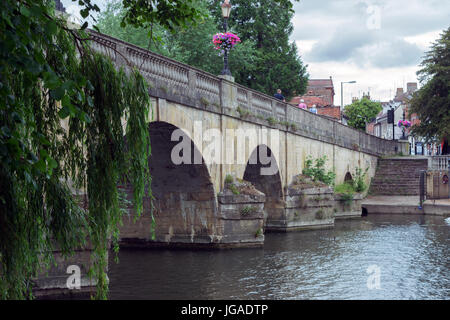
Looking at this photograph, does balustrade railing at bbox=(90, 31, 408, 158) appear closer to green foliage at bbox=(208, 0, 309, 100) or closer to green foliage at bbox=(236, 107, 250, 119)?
green foliage at bbox=(236, 107, 250, 119)

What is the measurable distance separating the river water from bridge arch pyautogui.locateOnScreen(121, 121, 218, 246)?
0.67m

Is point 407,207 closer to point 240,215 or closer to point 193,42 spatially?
point 193,42

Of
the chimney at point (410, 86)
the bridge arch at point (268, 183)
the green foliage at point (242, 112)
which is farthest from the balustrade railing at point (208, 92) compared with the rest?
the chimney at point (410, 86)

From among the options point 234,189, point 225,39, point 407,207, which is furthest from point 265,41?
point 234,189

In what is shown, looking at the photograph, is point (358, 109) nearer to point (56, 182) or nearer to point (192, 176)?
point (192, 176)

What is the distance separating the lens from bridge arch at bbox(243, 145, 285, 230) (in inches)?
813

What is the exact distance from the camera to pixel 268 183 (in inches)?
826

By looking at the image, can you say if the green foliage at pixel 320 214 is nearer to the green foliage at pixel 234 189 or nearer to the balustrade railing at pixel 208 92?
the balustrade railing at pixel 208 92

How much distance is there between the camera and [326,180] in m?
23.1

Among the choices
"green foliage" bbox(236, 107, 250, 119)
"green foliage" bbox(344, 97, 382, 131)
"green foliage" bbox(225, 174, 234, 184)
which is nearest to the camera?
"green foliage" bbox(225, 174, 234, 184)

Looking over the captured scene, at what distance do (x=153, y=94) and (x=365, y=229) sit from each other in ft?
38.1

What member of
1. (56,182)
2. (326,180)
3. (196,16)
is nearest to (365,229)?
(326,180)

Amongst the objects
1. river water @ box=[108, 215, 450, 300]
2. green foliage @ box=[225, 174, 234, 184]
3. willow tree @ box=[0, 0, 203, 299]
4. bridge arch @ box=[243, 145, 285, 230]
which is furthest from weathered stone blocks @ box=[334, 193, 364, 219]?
willow tree @ box=[0, 0, 203, 299]

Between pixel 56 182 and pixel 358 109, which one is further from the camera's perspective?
pixel 358 109
